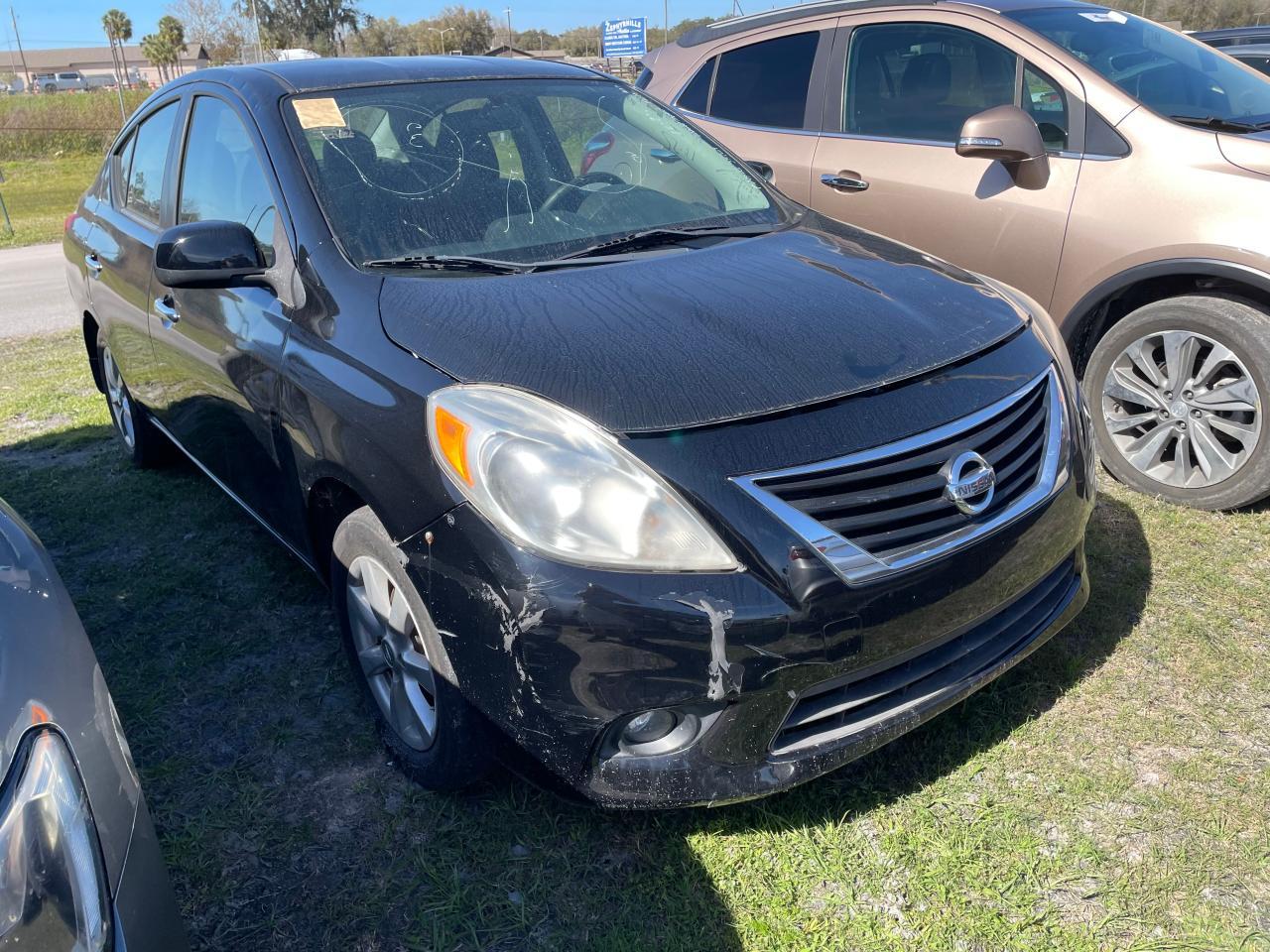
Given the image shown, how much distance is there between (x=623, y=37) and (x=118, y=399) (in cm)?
4109

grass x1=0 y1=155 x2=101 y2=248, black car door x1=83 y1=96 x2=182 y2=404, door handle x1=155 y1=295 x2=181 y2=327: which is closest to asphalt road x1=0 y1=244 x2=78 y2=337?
grass x1=0 y1=155 x2=101 y2=248

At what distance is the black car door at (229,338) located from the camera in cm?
276

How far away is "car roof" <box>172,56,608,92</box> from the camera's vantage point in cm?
310

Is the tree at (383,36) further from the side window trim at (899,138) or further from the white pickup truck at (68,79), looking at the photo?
the side window trim at (899,138)

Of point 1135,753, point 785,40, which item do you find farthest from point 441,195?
point 785,40

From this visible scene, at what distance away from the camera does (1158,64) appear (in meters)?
4.16

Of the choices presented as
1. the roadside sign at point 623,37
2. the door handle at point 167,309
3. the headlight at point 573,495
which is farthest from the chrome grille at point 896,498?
the roadside sign at point 623,37

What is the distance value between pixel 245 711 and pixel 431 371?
4.44 ft

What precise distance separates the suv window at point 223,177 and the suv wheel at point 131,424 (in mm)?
1276

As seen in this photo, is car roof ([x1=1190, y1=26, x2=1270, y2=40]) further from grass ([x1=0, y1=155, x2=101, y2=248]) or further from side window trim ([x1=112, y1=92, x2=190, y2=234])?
grass ([x1=0, y1=155, x2=101, y2=248])

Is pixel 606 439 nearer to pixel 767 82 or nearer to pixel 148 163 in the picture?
pixel 148 163

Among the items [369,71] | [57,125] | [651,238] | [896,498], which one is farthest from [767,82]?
[57,125]

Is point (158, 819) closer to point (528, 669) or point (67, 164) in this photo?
point (528, 669)

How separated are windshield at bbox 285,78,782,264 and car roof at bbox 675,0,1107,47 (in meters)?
1.66
